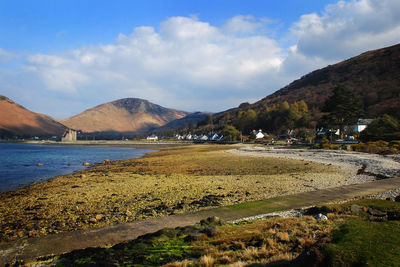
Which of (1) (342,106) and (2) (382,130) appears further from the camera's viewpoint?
(1) (342,106)

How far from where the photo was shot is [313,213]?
8117mm

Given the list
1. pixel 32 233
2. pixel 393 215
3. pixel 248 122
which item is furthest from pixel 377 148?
pixel 248 122

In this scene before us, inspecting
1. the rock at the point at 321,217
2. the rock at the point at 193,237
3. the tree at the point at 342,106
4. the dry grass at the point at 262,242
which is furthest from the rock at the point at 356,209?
the tree at the point at 342,106

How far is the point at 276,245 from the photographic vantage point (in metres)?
5.30

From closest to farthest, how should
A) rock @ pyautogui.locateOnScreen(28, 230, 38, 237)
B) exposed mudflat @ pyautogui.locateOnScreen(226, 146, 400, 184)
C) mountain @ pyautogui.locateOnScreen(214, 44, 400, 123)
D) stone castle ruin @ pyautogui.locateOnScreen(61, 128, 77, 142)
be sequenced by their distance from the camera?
rock @ pyautogui.locateOnScreen(28, 230, 38, 237), exposed mudflat @ pyautogui.locateOnScreen(226, 146, 400, 184), mountain @ pyautogui.locateOnScreen(214, 44, 400, 123), stone castle ruin @ pyautogui.locateOnScreen(61, 128, 77, 142)

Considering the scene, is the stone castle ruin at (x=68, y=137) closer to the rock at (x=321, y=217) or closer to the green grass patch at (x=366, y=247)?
the rock at (x=321, y=217)

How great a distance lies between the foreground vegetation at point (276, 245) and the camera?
3.58 meters

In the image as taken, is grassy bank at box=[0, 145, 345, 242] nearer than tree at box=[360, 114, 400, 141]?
Yes

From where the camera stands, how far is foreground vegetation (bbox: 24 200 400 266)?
11.7ft

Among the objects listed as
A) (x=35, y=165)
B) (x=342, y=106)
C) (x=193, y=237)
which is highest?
(x=342, y=106)

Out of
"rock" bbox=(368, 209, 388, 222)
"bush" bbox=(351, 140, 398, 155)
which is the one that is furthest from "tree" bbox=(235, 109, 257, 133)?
"rock" bbox=(368, 209, 388, 222)

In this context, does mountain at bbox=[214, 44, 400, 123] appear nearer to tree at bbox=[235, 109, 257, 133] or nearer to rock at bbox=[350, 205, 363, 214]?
tree at bbox=[235, 109, 257, 133]

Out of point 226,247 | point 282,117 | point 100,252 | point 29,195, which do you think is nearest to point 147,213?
point 100,252

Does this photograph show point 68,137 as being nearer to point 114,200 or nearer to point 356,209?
point 114,200
